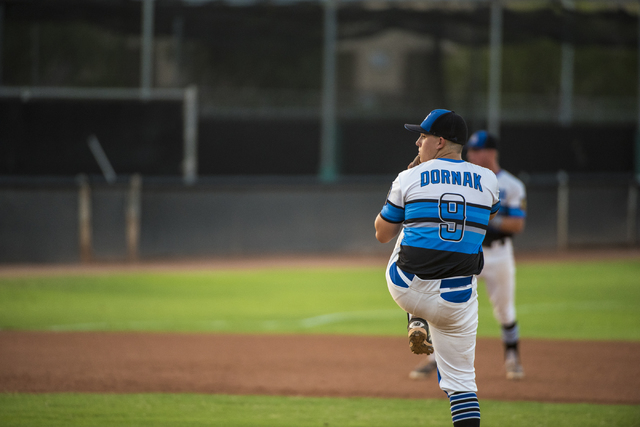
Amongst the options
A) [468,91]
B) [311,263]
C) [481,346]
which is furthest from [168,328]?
[468,91]

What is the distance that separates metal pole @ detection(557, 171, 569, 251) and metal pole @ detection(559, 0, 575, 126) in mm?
2420

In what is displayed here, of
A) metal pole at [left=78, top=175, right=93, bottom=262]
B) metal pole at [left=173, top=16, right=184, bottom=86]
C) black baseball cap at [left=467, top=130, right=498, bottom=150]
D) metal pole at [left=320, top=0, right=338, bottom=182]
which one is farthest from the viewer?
metal pole at [left=320, top=0, right=338, bottom=182]

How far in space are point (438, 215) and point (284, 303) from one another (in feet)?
27.1

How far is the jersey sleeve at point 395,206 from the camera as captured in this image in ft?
13.1

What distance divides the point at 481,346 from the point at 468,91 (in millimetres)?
12482

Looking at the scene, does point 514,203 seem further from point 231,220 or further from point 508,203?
point 231,220

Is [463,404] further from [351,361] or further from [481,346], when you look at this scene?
[481,346]

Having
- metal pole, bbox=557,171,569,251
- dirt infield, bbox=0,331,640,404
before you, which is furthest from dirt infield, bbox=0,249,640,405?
metal pole, bbox=557,171,569,251

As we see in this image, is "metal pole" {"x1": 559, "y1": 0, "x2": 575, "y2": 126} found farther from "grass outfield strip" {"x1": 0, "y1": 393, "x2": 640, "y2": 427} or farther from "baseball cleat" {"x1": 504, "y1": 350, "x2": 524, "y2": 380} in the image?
"grass outfield strip" {"x1": 0, "y1": 393, "x2": 640, "y2": 427}

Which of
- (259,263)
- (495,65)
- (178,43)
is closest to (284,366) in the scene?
(259,263)

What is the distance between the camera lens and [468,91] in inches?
797

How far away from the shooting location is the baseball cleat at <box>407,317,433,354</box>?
402 cm

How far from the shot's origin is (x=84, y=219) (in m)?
16.0

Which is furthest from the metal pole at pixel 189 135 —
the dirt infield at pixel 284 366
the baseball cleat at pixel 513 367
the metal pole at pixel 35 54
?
the baseball cleat at pixel 513 367
